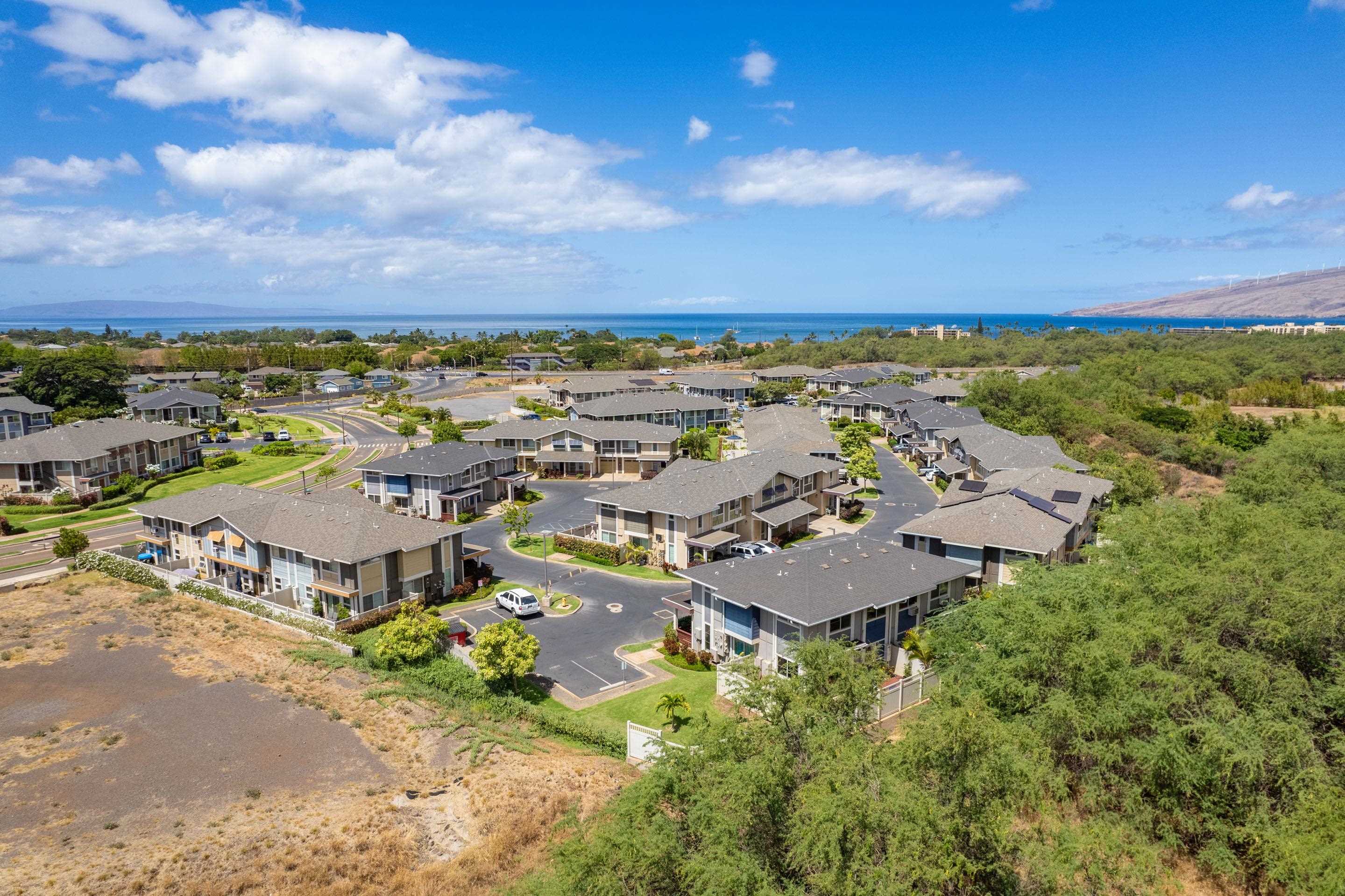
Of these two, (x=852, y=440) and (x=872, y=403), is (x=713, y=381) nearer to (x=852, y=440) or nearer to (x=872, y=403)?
(x=872, y=403)

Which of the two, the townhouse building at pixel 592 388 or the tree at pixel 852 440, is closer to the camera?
the tree at pixel 852 440

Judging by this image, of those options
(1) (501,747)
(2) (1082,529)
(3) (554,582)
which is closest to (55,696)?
(1) (501,747)

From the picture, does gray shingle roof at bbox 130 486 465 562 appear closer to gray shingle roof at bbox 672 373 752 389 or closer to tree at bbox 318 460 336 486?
tree at bbox 318 460 336 486

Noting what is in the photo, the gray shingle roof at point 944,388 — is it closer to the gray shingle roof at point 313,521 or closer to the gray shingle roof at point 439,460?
the gray shingle roof at point 439,460

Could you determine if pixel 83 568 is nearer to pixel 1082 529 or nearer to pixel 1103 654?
pixel 1103 654

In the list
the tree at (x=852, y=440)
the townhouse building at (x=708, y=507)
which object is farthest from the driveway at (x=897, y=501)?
the townhouse building at (x=708, y=507)

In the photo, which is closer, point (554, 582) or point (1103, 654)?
point (1103, 654)
